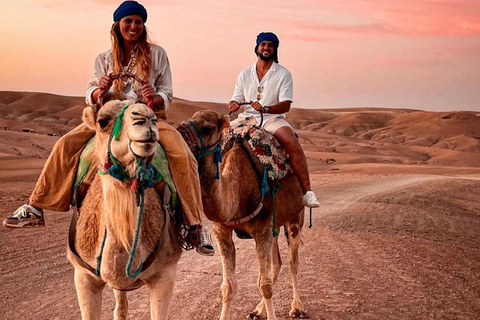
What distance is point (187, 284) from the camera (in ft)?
30.3

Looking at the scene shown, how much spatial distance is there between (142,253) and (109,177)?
0.76m

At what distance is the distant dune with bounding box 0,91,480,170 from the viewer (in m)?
48.5

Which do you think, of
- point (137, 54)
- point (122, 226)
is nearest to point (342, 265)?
point (137, 54)

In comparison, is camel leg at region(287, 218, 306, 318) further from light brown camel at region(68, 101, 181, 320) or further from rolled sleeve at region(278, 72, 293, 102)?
light brown camel at region(68, 101, 181, 320)

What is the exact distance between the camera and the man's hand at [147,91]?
5.46 m

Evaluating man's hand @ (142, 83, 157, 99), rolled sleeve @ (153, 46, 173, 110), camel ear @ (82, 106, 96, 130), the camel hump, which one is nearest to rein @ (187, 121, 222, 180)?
rolled sleeve @ (153, 46, 173, 110)

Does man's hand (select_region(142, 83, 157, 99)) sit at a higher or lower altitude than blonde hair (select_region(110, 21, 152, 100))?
lower

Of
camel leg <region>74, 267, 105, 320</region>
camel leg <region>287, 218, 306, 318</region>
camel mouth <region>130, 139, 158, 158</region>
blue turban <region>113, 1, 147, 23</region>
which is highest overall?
blue turban <region>113, 1, 147, 23</region>

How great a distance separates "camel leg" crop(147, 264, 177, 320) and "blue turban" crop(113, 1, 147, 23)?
2.15m

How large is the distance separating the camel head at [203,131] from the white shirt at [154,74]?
271mm

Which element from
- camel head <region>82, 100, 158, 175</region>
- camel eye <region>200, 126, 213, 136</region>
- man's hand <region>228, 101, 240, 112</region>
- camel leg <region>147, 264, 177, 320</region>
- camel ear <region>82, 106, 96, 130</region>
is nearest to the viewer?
camel head <region>82, 100, 158, 175</region>

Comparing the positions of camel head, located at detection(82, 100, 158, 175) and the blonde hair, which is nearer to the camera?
camel head, located at detection(82, 100, 158, 175)

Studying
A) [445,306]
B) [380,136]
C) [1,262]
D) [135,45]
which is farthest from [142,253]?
[380,136]

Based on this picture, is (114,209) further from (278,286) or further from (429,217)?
(429,217)
